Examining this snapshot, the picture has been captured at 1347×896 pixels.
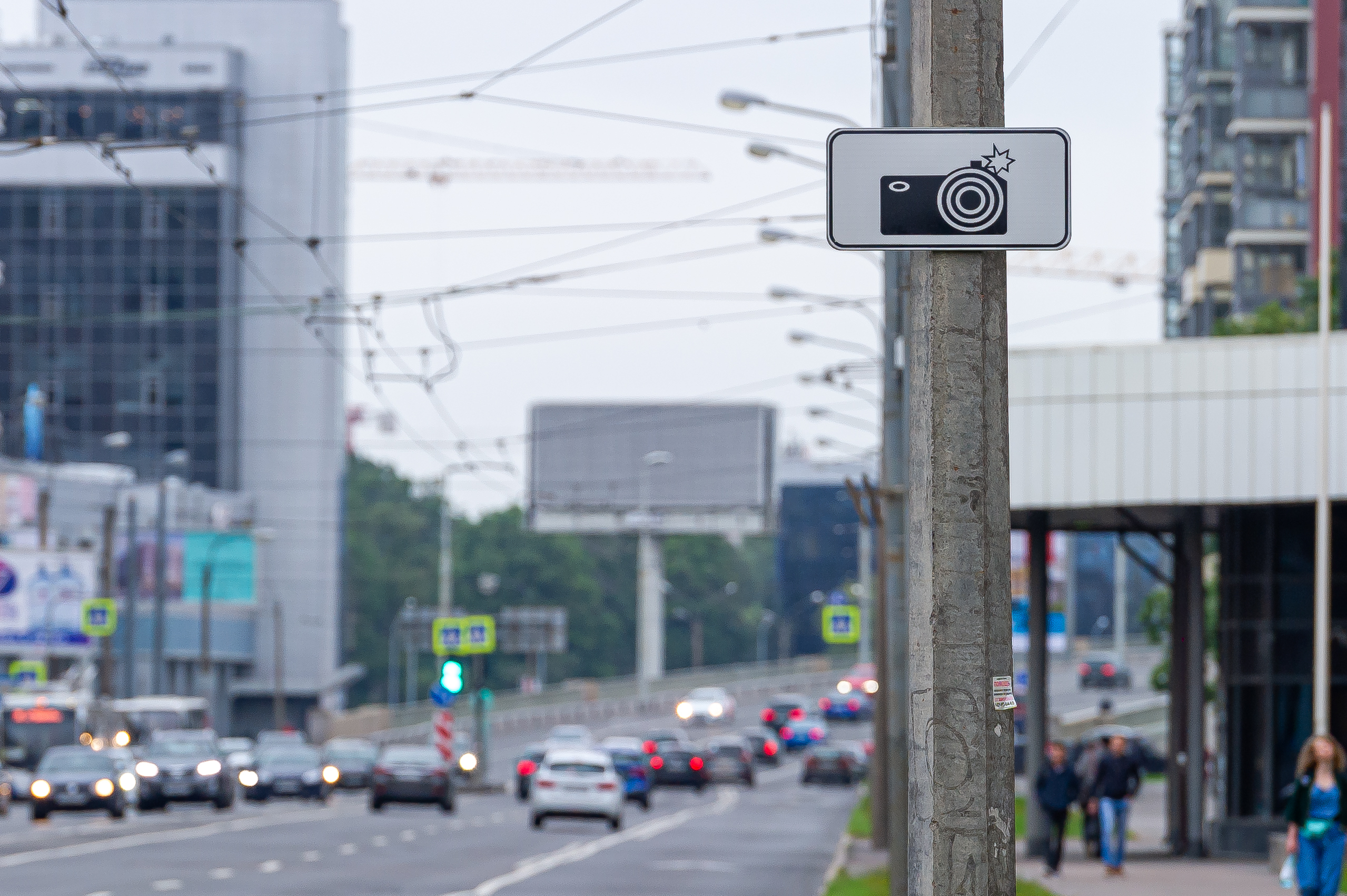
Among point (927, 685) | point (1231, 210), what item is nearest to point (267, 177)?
point (1231, 210)

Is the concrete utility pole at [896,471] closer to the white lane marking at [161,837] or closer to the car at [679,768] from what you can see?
the white lane marking at [161,837]

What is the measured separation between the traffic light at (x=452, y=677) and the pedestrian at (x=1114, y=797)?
7.23 metres

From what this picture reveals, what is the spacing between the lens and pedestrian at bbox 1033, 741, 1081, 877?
24062 millimetres

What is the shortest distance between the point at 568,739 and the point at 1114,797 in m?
48.1

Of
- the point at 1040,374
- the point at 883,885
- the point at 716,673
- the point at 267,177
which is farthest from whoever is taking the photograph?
the point at 716,673

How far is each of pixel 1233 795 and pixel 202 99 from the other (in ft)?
271

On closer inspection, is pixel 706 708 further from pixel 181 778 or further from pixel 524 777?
pixel 181 778

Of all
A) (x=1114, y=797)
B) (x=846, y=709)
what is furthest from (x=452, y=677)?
(x=846, y=709)

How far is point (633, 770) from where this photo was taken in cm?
5225

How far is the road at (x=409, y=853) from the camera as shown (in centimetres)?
2347

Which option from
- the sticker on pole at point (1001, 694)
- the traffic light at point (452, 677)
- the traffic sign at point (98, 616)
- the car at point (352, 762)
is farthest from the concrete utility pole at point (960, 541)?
the traffic sign at point (98, 616)

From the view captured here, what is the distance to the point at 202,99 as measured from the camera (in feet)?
338

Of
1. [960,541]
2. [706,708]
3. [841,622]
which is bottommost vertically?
[706,708]

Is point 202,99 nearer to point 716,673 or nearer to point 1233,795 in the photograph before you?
point 716,673
